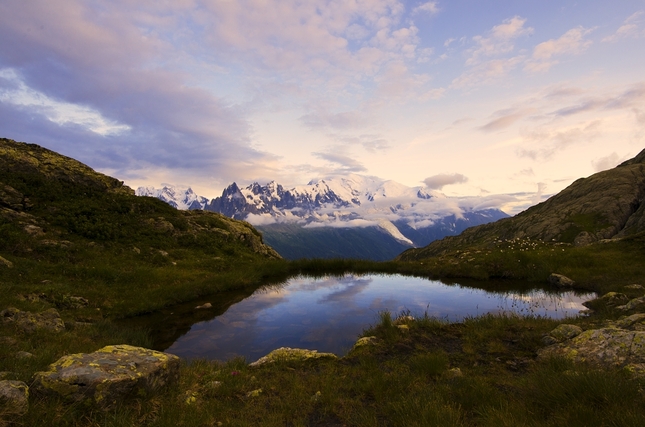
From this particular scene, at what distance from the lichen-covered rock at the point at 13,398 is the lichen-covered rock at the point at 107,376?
0.47 m

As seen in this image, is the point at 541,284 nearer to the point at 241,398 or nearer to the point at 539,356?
the point at 539,356

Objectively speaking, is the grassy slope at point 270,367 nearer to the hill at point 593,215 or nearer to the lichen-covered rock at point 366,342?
the lichen-covered rock at point 366,342

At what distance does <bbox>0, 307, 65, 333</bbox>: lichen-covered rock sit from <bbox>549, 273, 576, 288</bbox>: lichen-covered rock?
3074cm

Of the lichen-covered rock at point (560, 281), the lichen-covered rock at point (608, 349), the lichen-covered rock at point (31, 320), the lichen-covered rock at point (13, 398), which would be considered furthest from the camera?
the lichen-covered rock at point (560, 281)

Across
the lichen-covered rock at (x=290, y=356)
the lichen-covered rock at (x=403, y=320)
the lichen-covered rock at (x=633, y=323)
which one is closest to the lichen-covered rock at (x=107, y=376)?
the lichen-covered rock at (x=290, y=356)

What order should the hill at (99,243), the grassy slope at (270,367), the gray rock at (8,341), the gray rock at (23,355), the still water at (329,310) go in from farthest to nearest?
1. the hill at (99,243)
2. the still water at (329,310)
3. the gray rock at (8,341)
4. the gray rock at (23,355)
5. the grassy slope at (270,367)

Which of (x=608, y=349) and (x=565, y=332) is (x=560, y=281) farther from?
(x=608, y=349)

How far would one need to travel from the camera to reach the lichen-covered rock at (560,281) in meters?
22.9

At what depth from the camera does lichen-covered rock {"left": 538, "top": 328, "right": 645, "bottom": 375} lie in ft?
24.3

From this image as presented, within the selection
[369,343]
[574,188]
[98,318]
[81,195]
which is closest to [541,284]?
[369,343]

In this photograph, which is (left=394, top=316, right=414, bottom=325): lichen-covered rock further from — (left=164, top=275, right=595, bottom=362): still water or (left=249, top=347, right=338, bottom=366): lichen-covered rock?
(left=249, top=347, right=338, bottom=366): lichen-covered rock

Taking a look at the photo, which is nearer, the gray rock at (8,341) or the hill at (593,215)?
the gray rock at (8,341)

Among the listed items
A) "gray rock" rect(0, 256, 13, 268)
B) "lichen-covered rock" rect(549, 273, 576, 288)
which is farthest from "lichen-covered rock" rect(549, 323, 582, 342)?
"gray rock" rect(0, 256, 13, 268)

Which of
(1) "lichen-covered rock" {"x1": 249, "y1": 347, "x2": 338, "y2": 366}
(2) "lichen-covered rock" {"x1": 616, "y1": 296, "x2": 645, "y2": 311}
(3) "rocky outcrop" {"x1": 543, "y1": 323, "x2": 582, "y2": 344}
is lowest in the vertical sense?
(1) "lichen-covered rock" {"x1": 249, "y1": 347, "x2": 338, "y2": 366}
